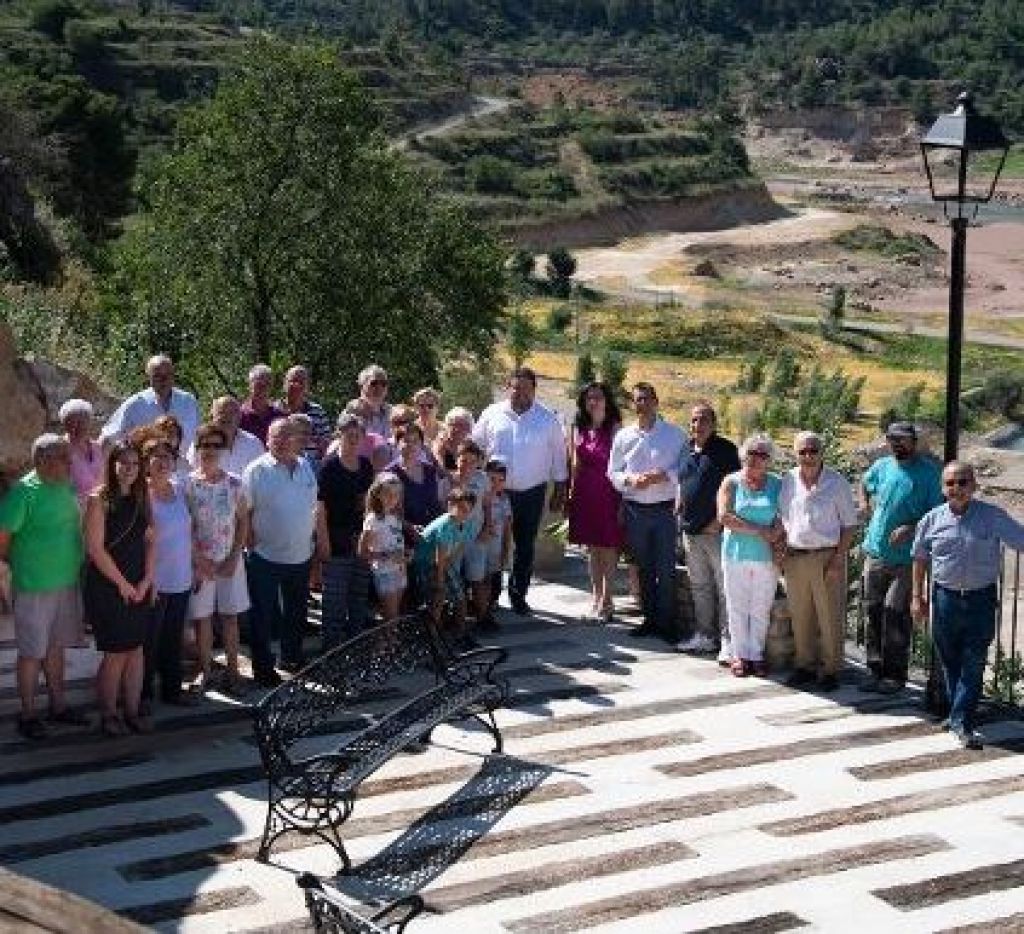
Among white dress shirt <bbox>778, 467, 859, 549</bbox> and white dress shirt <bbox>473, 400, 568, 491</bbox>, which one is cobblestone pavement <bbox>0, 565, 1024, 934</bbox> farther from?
white dress shirt <bbox>473, 400, 568, 491</bbox>

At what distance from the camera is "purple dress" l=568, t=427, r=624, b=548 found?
11.0 meters

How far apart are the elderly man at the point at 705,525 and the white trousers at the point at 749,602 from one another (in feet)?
0.57

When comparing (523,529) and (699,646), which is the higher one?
(523,529)

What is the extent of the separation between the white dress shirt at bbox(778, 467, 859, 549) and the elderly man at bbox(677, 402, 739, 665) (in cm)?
58

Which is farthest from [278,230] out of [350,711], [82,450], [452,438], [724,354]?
[724,354]

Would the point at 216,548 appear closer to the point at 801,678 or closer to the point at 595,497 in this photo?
the point at 595,497

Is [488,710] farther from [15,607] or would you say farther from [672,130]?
[672,130]

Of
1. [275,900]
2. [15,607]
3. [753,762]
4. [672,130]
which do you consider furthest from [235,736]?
[672,130]

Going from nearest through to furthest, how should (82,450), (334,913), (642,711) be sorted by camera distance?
(334,913) < (82,450) < (642,711)

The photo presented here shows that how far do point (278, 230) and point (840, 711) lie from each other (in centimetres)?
2191

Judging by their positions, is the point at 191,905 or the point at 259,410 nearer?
the point at 191,905

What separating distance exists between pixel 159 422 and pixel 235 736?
5.25ft

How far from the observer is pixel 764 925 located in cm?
686

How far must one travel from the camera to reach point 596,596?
11.1 m
